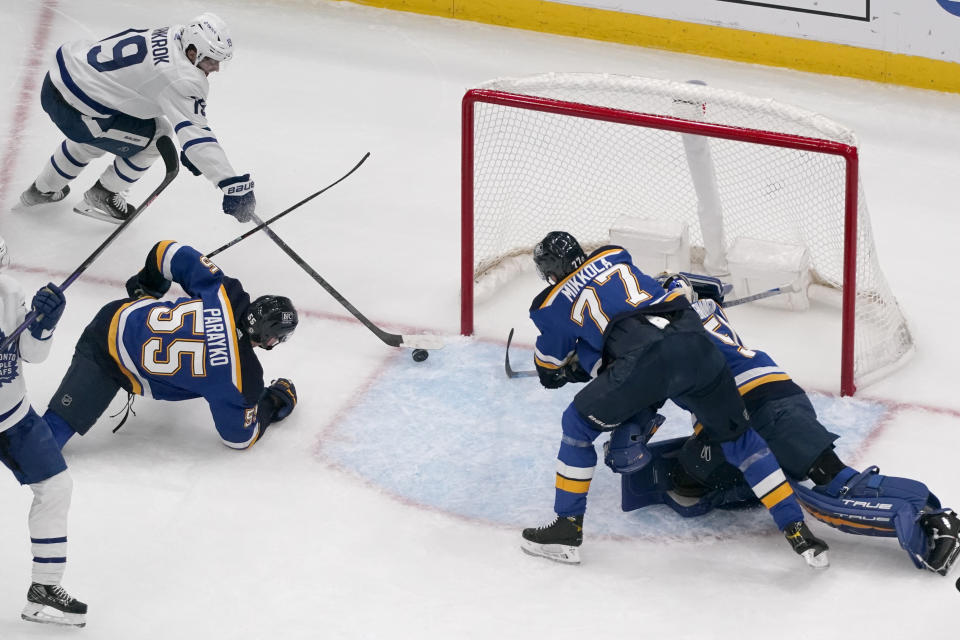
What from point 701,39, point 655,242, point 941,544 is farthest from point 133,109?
point 941,544

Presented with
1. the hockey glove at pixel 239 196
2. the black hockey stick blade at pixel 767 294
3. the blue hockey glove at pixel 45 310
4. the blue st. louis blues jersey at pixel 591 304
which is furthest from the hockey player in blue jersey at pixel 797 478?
the blue hockey glove at pixel 45 310

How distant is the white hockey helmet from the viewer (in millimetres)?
5465

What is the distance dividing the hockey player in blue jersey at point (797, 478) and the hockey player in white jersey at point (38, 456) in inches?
62.0

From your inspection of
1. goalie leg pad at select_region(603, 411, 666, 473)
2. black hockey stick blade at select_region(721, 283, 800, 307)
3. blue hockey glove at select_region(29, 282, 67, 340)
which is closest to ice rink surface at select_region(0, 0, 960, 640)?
black hockey stick blade at select_region(721, 283, 800, 307)

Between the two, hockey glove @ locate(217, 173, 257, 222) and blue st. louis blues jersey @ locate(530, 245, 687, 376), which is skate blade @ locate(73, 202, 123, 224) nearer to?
hockey glove @ locate(217, 173, 257, 222)

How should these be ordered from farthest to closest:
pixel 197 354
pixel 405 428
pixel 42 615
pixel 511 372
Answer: pixel 511 372 < pixel 405 428 < pixel 197 354 < pixel 42 615

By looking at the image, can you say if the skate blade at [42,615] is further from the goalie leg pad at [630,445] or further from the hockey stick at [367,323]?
the hockey stick at [367,323]

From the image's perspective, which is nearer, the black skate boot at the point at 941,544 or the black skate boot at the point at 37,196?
the black skate boot at the point at 941,544

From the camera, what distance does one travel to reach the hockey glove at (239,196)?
5457mm

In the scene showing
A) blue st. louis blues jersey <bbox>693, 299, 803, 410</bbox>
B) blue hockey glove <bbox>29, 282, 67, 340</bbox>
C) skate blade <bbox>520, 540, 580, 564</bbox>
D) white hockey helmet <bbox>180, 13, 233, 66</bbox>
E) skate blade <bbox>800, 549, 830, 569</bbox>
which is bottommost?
skate blade <bbox>520, 540, 580, 564</bbox>

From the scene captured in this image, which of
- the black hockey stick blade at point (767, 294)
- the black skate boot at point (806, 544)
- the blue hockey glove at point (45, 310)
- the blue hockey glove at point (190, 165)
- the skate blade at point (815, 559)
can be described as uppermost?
the blue hockey glove at point (45, 310)

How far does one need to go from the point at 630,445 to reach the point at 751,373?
1.41 feet

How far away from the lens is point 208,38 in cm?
546

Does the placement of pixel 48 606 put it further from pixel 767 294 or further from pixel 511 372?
pixel 767 294
